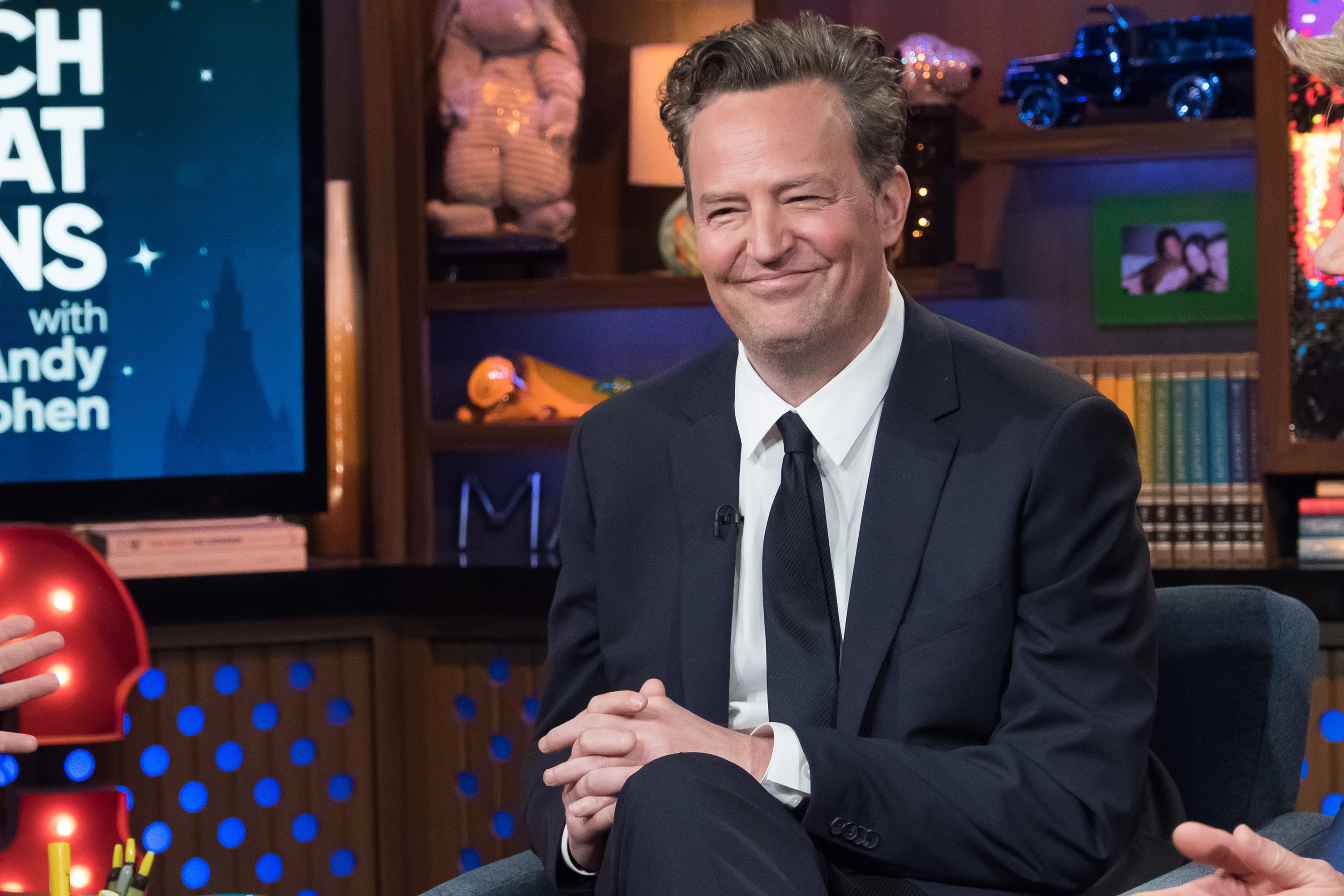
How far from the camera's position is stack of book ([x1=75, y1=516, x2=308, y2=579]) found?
2.57 meters

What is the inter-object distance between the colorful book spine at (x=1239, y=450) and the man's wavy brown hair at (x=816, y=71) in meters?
1.36

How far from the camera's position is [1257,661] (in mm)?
1593

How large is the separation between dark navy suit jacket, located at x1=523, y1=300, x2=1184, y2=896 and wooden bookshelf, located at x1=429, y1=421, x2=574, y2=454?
46.9 inches

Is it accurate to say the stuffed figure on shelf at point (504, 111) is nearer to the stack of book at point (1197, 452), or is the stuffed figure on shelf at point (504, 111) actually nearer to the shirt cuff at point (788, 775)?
the stack of book at point (1197, 452)

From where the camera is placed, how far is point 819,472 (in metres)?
1.56

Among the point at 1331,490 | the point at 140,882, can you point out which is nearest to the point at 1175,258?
the point at 1331,490

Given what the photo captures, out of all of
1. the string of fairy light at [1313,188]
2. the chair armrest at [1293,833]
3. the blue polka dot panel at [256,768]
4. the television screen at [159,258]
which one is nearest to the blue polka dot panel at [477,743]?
the blue polka dot panel at [256,768]

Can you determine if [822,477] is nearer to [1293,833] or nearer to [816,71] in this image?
[816,71]

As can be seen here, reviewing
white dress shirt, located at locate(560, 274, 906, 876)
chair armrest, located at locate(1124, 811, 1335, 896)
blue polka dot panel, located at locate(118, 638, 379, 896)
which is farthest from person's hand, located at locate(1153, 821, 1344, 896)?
blue polka dot panel, located at locate(118, 638, 379, 896)

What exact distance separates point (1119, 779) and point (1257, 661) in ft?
1.11

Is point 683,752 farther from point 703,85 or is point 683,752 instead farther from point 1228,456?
point 1228,456

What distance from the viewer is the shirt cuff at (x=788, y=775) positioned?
1.33 meters

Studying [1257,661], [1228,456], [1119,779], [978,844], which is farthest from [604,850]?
[1228,456]

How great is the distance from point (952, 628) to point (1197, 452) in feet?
4.67
